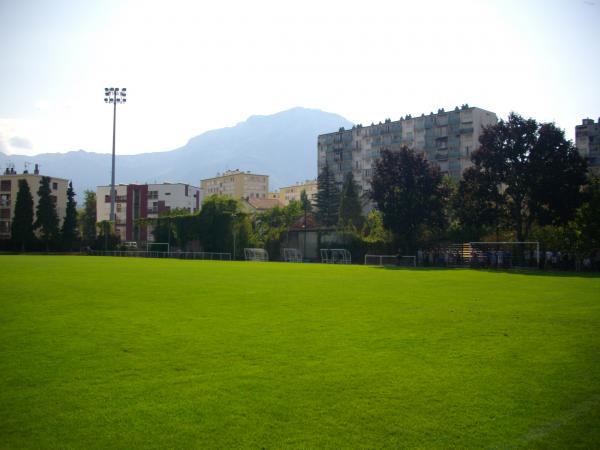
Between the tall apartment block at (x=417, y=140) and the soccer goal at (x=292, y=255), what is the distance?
104ft

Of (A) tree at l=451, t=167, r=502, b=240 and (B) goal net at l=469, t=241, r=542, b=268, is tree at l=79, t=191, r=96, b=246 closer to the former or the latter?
(A) tree at l=451, t=167, r=502, b=240

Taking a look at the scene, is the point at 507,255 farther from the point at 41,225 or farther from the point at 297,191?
the point at 297,191

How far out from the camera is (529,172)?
39.1 meters

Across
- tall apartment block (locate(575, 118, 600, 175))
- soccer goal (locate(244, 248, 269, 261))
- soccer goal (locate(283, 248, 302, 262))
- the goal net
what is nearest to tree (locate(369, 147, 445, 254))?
the goal net

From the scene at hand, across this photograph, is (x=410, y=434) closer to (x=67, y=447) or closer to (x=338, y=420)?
(x=338, y=420)

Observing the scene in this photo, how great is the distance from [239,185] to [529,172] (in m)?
A: 120

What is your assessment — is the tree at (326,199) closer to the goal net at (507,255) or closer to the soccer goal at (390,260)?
the soccer goal at (390,260)

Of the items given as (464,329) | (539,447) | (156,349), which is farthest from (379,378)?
(464,329)

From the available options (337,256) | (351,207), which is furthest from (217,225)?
(351,207)

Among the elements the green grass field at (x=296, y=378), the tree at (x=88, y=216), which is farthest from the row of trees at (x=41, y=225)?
the green grass field at (x=296, y=378)

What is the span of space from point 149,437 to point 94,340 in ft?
13.6

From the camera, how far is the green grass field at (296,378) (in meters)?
4.34

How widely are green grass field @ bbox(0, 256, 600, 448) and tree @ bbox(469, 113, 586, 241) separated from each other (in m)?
29.5

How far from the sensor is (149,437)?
422 centimetres
